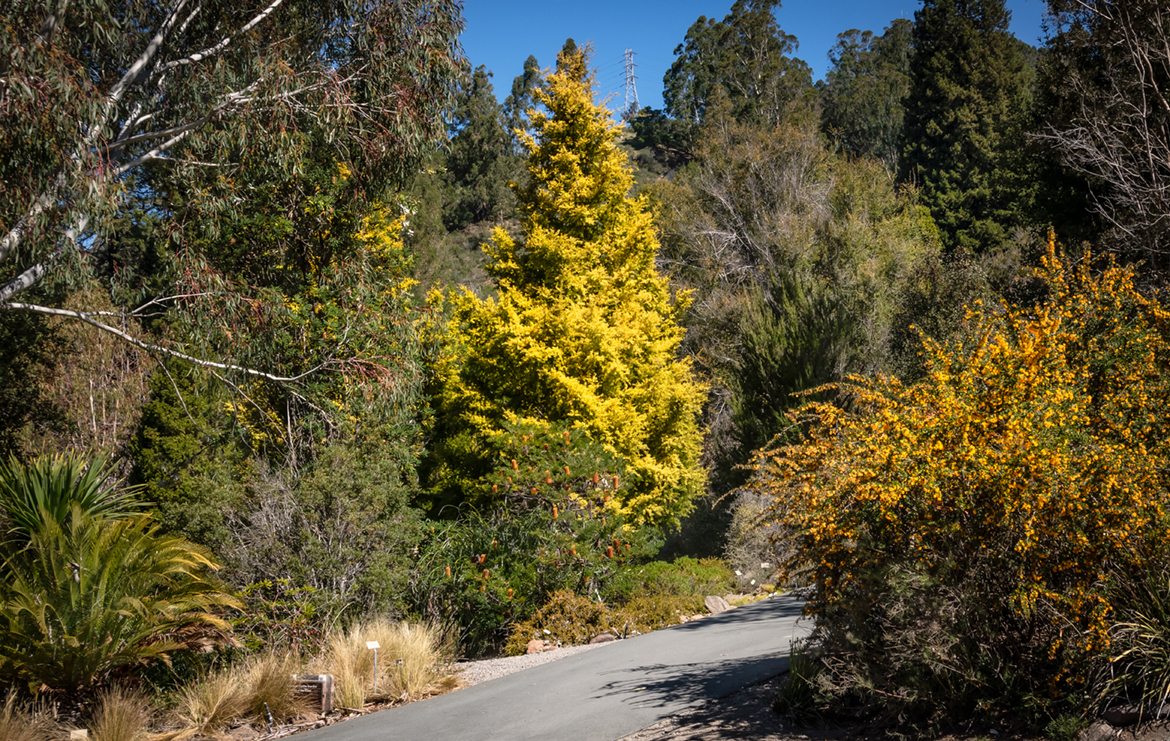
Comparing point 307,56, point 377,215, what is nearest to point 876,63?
point 377,215

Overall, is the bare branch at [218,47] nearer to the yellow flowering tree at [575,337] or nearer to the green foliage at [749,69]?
the yellow flowering tree at [575,337]

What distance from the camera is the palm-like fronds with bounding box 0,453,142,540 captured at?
8016 millimetres

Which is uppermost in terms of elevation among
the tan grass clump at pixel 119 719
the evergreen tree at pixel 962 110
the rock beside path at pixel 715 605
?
the evergreen tree at pixel 962 110

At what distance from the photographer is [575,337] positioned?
16.4m

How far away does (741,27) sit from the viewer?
47438 mm

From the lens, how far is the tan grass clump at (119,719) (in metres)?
6.48

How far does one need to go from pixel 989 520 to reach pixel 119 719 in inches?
259

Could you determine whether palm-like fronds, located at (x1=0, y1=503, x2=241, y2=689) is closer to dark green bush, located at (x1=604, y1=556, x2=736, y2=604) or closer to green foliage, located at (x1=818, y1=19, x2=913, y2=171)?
dark green bush, located at (x1=604, y1=556, x2=736, y2=604)

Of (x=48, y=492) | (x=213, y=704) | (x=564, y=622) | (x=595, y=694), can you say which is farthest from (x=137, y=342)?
(x=595, y=694)

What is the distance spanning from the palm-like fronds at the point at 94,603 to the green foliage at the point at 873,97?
43026 millimetres

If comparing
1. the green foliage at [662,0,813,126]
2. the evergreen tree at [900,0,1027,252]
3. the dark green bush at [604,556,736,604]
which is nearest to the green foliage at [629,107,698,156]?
the green foliage at [662,0,813,126]

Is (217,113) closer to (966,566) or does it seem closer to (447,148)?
(447,148)

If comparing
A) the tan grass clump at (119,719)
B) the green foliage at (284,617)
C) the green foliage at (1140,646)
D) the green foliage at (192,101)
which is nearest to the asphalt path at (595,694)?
the tan grass clump at (119,719)

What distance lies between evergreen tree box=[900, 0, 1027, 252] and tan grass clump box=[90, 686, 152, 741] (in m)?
35.5
